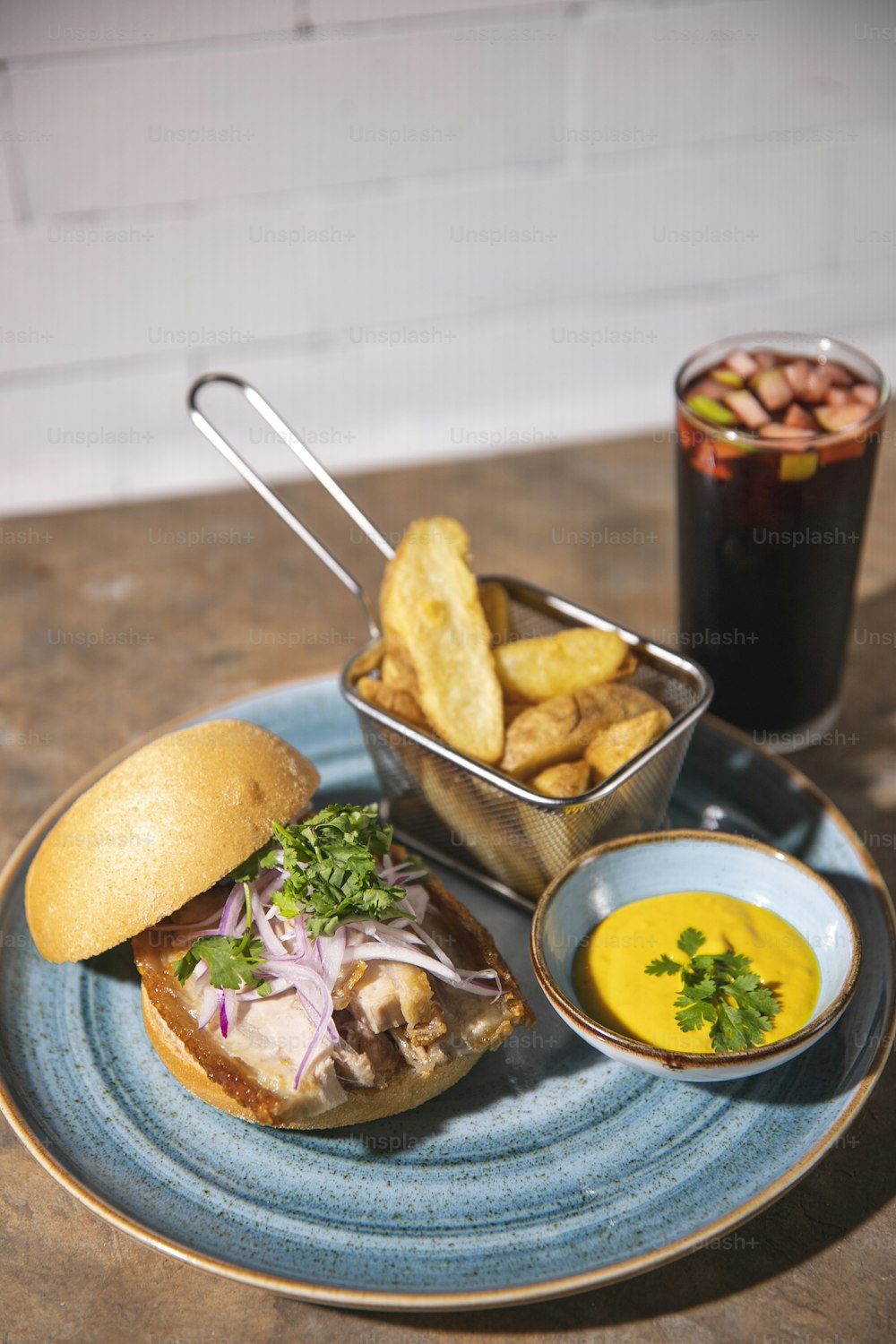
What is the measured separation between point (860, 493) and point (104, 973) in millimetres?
1617

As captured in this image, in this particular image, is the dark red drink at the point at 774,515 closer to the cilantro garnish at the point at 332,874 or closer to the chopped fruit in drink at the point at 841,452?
the chopped fruit in drink at the point at 841,452

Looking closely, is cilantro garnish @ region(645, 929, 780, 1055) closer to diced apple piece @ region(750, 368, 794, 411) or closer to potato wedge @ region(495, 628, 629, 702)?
potato wedge @ region(495, 628, 629, 702)

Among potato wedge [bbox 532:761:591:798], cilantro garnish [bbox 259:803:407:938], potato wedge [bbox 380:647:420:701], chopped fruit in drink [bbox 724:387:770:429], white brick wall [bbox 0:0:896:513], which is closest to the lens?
cilantro garnish [bbox 259:803:407:938]

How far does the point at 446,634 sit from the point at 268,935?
59 cm

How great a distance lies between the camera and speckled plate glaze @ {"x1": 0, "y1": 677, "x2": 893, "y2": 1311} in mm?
1661

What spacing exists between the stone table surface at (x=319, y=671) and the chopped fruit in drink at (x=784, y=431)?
0.70 m

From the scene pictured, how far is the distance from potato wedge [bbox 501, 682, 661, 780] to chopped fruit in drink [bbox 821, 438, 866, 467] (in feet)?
1.78

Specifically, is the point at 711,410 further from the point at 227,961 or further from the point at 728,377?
the point at 227,961

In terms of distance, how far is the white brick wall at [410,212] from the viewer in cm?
372

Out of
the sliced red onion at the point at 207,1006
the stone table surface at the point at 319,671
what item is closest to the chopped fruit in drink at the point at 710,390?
the stone table surface at the point at 319,671

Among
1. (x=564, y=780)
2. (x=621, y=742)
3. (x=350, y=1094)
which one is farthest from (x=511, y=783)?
(x=350, y=1094)

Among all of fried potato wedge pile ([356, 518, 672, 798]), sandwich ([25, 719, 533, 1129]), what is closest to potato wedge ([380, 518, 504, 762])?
fried potato wedge pile ([356, 518, 672, 798])

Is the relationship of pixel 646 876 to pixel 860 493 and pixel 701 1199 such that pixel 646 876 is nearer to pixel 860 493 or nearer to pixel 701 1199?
pixel 701 1199

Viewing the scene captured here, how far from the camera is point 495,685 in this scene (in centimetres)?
217
